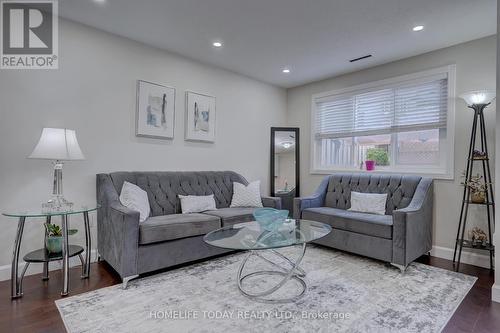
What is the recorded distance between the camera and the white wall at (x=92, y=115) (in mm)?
2662

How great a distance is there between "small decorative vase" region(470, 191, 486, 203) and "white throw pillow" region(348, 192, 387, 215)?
0.90 m

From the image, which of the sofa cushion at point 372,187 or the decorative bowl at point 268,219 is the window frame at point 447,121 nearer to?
the sofa cushion at point 372,187

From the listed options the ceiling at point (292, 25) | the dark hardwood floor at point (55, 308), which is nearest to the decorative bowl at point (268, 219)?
the dark hardwood floor at point (55, 308)

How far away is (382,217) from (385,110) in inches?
67.3

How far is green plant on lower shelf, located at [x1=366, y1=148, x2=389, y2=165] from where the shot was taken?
4141 millimetres

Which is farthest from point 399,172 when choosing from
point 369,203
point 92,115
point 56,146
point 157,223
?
point 56,146

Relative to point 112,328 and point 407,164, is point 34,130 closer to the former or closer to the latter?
point 112,328

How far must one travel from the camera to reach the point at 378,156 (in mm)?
4219

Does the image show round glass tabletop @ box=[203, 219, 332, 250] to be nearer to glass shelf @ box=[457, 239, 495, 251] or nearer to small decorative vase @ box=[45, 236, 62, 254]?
small decorative vase @ box=[45, 236, 62, 254]

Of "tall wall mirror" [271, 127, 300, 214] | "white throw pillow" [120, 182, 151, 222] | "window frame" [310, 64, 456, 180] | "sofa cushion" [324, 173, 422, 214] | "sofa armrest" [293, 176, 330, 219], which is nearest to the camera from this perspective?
"white throw pillow" [120, 182, 151, 222]

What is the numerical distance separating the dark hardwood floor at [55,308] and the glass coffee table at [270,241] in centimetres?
109

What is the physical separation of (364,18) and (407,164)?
82.8 inches

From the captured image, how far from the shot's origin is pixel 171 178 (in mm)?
3631

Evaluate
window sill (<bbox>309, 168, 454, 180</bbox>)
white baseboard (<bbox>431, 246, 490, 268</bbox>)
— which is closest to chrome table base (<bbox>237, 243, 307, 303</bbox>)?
white baseboard (<bbox>431, 246, 490, 268</bbox>)
